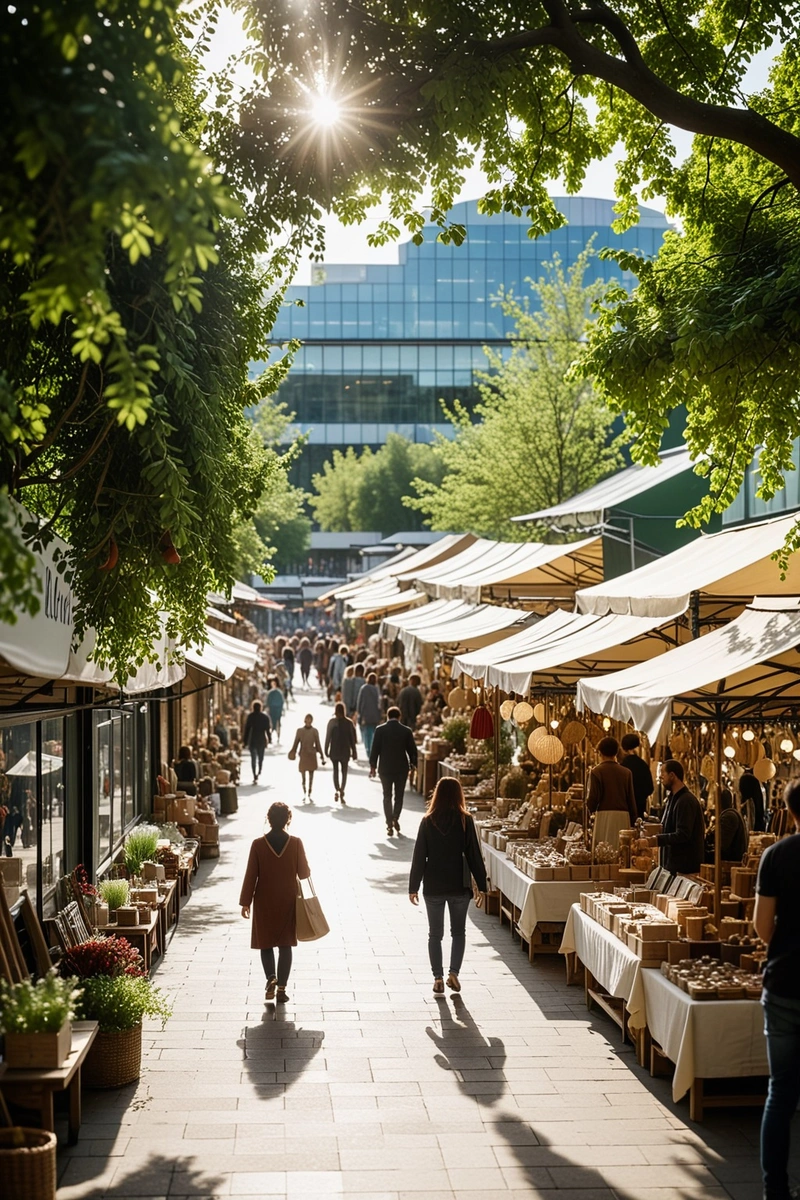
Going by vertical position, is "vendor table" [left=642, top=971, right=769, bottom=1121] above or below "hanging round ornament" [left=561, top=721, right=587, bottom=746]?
below

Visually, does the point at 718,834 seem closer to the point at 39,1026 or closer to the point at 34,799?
the point at 39,1026

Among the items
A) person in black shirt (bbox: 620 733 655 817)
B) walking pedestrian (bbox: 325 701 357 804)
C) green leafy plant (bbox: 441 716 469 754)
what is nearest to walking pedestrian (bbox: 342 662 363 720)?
walking pedestrian (bbox: 325 701 357 804)

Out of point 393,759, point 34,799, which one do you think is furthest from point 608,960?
point 393,759

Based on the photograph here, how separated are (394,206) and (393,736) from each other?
10180 millimetres

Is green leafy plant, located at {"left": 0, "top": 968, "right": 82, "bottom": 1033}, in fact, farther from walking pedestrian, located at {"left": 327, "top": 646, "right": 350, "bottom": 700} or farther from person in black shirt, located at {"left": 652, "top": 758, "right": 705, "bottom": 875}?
walking pedestrian, located at {"left": 327, "top": 646, "right": 350, "bottom": 700}

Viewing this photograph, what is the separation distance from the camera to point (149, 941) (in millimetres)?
10578

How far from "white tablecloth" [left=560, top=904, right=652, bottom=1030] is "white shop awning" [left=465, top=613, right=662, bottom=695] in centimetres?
226

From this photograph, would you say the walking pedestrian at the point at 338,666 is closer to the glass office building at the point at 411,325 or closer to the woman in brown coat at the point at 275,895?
the woman in brown coat at the point at 275,895

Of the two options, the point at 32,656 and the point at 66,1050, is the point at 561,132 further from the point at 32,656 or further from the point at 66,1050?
the point at 66,1050

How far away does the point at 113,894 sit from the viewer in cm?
1039

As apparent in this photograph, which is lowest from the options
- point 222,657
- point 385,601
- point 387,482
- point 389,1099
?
point 389,1099

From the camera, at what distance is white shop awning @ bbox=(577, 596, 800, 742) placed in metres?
8.12

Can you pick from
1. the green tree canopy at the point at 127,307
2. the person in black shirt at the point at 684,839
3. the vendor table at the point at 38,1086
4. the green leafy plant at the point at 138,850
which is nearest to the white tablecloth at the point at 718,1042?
the person in black shirt at the point at 684,839

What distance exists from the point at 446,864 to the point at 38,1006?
4.37 meters
